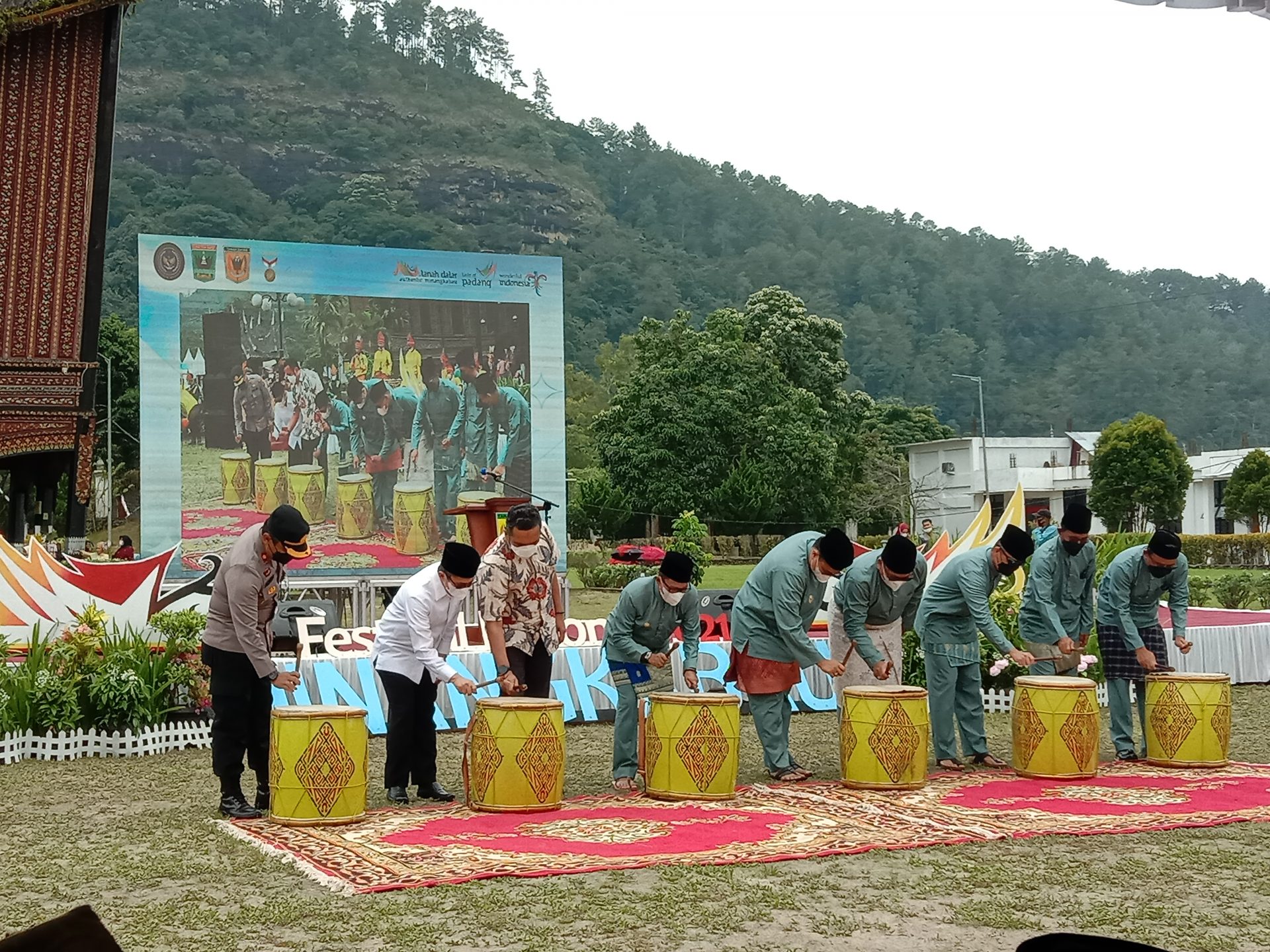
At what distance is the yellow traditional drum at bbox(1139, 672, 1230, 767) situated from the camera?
8.40 meters

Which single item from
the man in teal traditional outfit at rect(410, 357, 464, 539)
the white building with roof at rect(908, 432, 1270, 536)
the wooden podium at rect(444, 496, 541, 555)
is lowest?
the wooden podium at rect(444, 496, 541, 555)

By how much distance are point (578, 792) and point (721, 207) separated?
89.1 metres

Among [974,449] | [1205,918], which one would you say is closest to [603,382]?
[974,449]

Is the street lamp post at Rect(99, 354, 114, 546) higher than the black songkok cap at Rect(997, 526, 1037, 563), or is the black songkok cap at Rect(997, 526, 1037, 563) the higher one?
the street lamp post at Rect(99, 354, 114, 546)

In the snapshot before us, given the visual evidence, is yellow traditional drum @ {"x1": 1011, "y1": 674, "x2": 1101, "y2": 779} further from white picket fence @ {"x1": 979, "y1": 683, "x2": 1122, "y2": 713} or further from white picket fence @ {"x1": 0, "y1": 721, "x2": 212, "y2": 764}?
white picket fence @ {"x1": 0, "y1": 721, "x2": 212, "y2": 764}

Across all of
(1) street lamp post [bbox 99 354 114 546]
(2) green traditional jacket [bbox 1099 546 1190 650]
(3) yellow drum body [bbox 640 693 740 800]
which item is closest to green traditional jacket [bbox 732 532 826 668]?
→ (3) yellow drum body [bbox 640 693 740 800]

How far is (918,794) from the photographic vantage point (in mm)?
7535

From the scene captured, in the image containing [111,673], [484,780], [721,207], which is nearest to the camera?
[484,780]

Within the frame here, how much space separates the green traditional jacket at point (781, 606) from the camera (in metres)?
8.00

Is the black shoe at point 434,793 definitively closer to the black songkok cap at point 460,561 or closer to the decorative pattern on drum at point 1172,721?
the black songkok cap at point 460,561

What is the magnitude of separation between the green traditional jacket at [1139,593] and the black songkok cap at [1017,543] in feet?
3.19

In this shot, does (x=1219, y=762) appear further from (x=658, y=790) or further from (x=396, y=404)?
(x=396, y=404)

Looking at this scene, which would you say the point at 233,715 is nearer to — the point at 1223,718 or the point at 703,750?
the point at 703,750

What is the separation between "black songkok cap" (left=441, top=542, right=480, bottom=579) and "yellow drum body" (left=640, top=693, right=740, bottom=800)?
1205 millimetres
